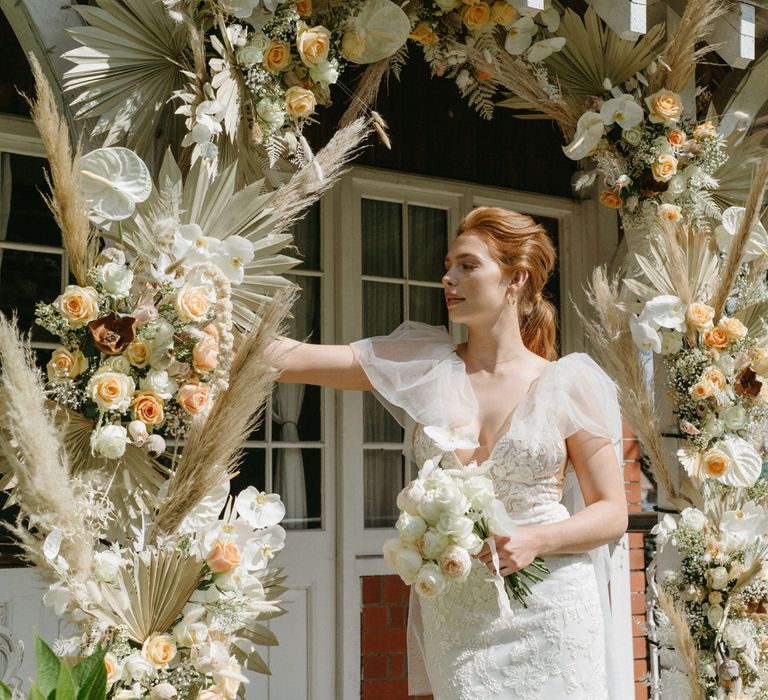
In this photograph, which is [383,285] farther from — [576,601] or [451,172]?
[576,601]

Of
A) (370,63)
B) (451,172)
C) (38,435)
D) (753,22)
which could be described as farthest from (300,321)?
(38,435)

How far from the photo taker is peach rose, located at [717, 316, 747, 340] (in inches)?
128

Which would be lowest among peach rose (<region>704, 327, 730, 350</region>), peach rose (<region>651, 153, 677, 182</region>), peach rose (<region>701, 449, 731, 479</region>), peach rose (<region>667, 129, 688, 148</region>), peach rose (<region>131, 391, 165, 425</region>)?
peach rose (<region>131, 391, 165, 425</region>)

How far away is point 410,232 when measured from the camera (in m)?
4.70

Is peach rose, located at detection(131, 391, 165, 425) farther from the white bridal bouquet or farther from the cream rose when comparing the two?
the white bridal bouquet

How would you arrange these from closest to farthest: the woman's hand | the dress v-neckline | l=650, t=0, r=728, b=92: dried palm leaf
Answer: the woman's hand < the dress v-neckline < l=650, t=0, r=728, b=92: dried palm leaf

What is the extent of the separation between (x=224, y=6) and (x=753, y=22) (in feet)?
6.19

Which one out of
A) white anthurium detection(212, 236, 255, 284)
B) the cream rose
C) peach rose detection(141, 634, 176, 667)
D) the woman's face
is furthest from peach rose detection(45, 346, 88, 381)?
the woman's face

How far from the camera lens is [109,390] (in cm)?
224

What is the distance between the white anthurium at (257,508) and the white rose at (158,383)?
0.35 meters

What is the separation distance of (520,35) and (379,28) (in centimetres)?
57

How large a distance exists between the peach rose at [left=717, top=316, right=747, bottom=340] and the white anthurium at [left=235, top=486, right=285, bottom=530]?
163cm

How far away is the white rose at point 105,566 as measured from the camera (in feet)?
7.14

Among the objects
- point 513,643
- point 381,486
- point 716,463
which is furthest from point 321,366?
point 381,486
